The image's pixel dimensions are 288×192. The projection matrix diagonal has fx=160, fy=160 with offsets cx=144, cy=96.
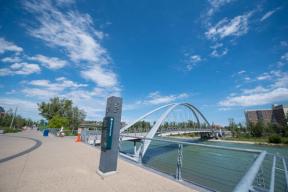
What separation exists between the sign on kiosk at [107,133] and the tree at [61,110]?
38125 millimetres

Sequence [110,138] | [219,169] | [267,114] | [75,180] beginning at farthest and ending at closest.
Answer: [267,114], [219,169], [110,138], [75,180]

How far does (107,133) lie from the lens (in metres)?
4.13

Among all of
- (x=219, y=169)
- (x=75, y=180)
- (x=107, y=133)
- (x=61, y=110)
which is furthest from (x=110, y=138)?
(x=61, y=110)

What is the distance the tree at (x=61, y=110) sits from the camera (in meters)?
39.7

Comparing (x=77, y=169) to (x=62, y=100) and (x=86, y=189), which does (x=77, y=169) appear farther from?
(x=62, y=100)

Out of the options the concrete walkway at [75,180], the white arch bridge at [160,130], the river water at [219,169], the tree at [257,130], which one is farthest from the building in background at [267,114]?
the concrete walkway at [75,180]

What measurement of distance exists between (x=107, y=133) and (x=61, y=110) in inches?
1652

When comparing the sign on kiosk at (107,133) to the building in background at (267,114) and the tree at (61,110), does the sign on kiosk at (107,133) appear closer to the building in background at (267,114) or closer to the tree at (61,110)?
the tree at (61,110)

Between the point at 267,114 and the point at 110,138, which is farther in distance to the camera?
the point at 267,114

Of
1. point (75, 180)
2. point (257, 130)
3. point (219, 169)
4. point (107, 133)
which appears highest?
point (257, 130)

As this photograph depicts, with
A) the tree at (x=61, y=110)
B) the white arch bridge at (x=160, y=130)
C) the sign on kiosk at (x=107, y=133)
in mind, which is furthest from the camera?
the tree at (x=61, y=110)

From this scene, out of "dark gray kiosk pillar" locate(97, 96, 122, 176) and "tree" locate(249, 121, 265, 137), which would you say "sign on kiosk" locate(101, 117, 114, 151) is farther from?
"tree" locate(249, 121, 265, 137)

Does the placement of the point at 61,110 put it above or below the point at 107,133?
above

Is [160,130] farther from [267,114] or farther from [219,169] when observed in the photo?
[267,114]
